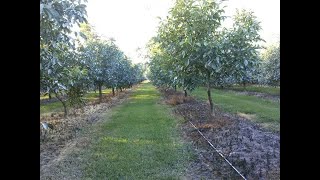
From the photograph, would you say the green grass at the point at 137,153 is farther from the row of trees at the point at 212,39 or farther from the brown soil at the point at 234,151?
the row of trees at the point at 212,39

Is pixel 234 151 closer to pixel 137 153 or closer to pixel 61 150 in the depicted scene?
pixel 137 153

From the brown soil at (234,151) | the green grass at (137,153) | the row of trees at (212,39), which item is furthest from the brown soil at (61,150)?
the row of trees at (212,39)

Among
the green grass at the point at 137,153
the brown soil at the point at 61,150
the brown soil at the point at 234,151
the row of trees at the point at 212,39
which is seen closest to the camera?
the brown soil at the point at 234,151

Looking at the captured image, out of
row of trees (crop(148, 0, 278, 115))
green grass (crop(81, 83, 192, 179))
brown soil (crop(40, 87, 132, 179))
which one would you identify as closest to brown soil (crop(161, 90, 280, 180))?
green grass (crop(81, 83, 192, 179))

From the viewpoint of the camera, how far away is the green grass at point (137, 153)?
5602mm

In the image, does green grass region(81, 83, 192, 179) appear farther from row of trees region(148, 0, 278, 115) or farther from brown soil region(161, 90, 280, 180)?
row of trees region(148, 0, 278, 115)

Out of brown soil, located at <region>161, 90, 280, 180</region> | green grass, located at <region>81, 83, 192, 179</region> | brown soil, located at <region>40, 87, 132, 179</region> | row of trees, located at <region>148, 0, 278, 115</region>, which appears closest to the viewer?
brown soil, located at <region>161, 90, 280, 180</region>

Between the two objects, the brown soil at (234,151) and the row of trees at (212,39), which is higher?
the row of trees at (212,39)

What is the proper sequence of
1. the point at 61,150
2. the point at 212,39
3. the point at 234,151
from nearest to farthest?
the point at 234,151 < the point at 61,150 < the point at 212,39

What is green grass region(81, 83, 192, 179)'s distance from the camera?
560 cm

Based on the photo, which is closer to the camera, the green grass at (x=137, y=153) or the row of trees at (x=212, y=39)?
the green grass at (x=137, y=153)

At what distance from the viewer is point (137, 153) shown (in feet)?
22.8

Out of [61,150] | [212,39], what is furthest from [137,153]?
[212,39]
